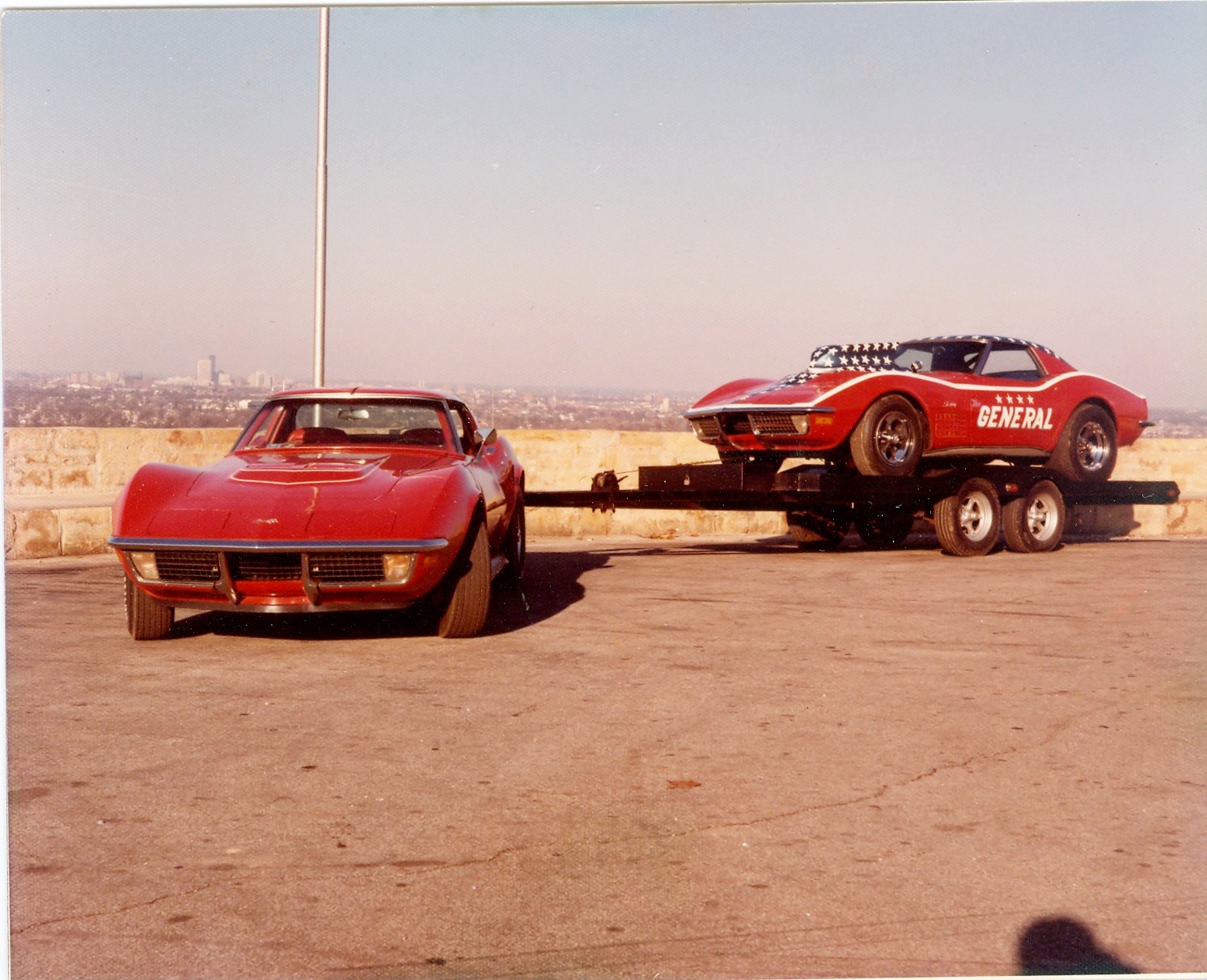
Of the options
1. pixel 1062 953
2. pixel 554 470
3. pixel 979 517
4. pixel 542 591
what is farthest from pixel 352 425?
pixel 554 470

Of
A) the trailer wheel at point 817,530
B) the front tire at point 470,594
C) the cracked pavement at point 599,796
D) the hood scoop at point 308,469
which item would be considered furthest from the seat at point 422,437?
the trailer wheel at point 817,530

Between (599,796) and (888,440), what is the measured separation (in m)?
7.32

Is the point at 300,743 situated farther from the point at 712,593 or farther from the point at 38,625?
the point at 712,593

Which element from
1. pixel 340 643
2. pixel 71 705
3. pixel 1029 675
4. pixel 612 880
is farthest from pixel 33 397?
pixel 612 880

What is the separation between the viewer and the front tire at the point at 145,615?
6.63 meters

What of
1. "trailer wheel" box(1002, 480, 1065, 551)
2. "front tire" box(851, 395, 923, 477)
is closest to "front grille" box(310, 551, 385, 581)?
"front tire" box(851, 395, 923, 477)

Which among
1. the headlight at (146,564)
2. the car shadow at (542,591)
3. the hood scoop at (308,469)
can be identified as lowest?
the car shadow at (542,591)

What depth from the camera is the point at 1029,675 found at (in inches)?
238

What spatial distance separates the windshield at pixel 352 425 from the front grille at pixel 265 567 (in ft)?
5.67

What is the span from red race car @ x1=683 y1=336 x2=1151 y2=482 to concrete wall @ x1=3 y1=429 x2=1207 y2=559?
168 cm

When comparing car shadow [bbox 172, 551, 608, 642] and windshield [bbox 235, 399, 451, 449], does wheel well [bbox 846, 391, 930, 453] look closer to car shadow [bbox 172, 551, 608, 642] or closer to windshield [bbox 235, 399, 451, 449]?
car shadow [bbox 172, 551, 608, 642]

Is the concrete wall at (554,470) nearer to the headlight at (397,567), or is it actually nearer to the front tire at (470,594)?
the front tire at (470,594)

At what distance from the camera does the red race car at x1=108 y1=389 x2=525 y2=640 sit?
6285 millimetres

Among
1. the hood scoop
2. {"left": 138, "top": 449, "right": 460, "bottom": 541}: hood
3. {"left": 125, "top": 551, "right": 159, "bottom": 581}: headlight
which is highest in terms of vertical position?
the hood scoop
